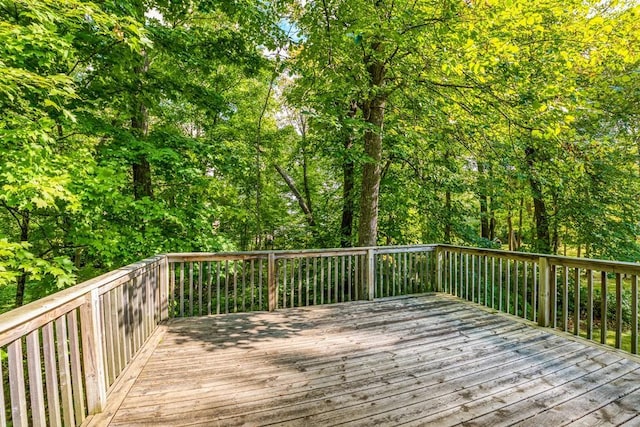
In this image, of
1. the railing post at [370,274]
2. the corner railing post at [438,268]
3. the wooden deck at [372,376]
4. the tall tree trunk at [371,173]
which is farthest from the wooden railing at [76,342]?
the corner railing post at [438,268]

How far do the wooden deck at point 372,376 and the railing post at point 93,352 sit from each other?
0.12 m

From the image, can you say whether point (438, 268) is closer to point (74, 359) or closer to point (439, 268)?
point (439, 268)

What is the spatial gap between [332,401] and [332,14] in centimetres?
555

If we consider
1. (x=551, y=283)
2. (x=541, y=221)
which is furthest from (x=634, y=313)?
(x=541, y=221)

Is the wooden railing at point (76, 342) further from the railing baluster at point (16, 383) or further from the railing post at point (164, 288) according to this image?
the railing post at point (164, 288)

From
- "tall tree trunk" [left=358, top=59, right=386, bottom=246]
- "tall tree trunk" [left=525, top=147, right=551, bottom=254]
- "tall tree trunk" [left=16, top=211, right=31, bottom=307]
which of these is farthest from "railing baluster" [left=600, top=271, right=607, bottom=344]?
"tall tree trunk" [left=16, top=211, right=31, bottom=307]

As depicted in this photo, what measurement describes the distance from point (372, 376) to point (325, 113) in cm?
375

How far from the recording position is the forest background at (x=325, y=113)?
11.9 ft

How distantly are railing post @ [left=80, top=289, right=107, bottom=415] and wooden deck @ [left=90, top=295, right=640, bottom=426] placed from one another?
12cm

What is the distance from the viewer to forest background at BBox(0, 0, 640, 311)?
11.9ft

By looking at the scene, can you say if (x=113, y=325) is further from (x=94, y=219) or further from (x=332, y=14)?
(x=332, y=14)

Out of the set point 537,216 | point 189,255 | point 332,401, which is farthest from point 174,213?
point 537,216

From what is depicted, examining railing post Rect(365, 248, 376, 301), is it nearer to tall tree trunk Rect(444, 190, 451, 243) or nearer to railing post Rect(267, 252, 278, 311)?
railing post Rect(267, 252, 278, 311)

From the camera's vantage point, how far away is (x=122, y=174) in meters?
4.51
